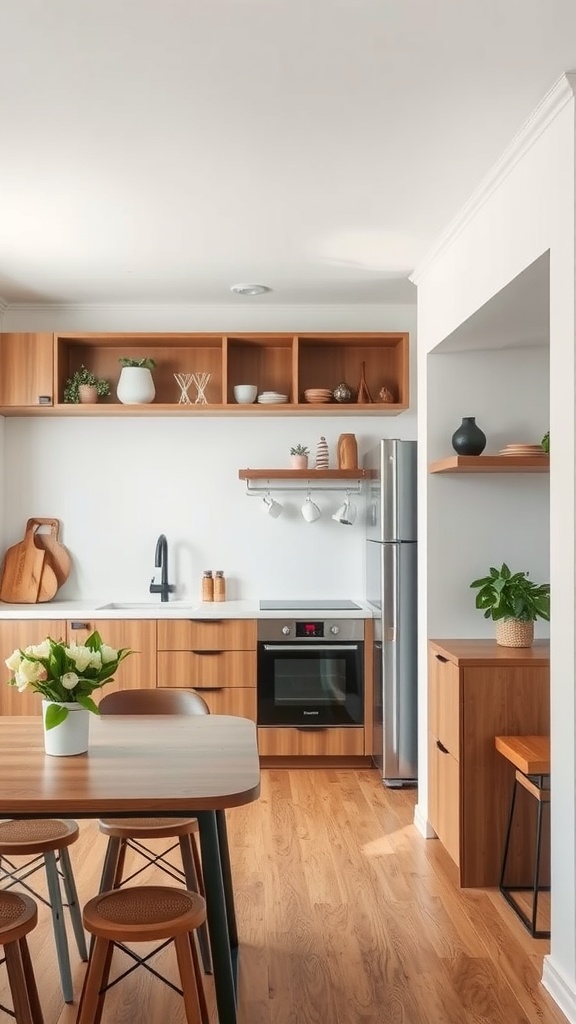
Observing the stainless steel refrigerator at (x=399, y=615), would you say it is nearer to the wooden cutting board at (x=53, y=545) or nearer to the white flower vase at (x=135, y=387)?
the white flower vase at (x=135, y=387)

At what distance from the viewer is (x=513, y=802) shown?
3.48m

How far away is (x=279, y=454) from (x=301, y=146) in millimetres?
2703

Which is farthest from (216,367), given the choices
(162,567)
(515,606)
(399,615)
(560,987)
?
(560,987)

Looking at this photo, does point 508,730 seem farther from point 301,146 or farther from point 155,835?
point 301,146

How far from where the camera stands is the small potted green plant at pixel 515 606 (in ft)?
12.8

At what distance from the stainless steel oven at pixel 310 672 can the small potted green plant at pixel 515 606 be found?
1.30 m

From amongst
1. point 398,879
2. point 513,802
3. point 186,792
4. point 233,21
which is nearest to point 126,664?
point 398,879

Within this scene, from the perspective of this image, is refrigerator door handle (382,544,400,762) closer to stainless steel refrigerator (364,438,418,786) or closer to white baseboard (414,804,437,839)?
stainless steel refrigerator (364,438,418,786)

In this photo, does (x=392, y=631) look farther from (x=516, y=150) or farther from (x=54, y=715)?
(x=54, y=715)

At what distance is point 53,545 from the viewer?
5.65m

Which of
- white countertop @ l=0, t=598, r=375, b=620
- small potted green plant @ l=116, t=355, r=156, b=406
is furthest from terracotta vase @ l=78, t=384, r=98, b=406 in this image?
white countertop @ l=0, t=598, r=375, b=620

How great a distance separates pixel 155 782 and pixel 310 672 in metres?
3.03

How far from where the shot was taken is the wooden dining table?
82.0 inches

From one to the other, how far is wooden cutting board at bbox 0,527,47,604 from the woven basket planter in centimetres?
279
